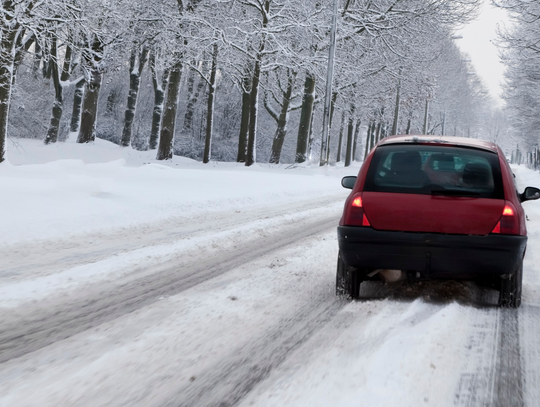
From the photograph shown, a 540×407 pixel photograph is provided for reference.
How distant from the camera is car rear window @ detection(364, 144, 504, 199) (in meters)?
4.68

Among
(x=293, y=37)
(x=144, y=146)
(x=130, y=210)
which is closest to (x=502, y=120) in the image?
(x=144, y=146)

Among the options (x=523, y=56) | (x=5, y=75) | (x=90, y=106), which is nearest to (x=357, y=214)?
(x=5, y=75)

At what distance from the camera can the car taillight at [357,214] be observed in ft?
15.6

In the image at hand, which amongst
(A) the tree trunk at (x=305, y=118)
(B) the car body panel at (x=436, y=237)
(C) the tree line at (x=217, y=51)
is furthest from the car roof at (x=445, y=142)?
(A) the tree trunk at (x=305, y=118)

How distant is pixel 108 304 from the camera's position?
4531 mm

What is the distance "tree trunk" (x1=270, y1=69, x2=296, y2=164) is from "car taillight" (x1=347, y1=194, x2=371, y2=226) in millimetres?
23195

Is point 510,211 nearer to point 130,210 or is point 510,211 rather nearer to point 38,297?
point 38,297

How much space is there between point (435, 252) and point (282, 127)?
81.8 feet

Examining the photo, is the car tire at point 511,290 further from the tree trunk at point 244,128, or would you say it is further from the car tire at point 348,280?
the tree trunk at point 244,128

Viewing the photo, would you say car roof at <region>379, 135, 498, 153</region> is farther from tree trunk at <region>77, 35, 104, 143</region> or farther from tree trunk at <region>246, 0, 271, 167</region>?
tree trunk at <region>77, 35, 104, 143</region>

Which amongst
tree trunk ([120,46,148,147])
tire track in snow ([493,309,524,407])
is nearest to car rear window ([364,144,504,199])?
tire track in snow ([493,309,524,407])

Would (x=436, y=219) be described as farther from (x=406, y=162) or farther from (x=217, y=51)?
(x=217, y=51)

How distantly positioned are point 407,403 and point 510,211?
2341 mm

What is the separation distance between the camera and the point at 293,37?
24406 millimetres
